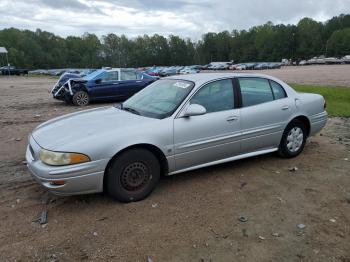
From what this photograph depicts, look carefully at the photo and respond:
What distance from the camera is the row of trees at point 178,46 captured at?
386 feet

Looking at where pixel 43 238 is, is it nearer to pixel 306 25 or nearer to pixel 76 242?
pixel 76 242

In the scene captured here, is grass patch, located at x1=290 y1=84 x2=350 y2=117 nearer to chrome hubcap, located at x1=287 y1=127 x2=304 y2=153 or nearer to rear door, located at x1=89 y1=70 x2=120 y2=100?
chrome hubcap, located at x1=287 y1=127 x2=304 y2=153

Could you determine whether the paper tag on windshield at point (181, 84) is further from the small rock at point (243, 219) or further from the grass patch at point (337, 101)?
the grass patch at point (337, 101)

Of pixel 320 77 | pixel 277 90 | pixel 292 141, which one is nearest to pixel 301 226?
pixel 292 141

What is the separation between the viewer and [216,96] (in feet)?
16.3

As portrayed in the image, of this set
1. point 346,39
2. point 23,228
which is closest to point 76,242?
point 23,228

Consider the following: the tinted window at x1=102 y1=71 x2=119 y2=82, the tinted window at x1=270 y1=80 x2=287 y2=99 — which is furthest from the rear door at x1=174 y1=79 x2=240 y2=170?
the tinted window at x1=102 y1=71 x2=119 y2=82

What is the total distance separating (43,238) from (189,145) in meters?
2.05

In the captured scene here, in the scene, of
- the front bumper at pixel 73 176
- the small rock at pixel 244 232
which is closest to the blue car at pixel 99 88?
the front bumper at pixel 73 176

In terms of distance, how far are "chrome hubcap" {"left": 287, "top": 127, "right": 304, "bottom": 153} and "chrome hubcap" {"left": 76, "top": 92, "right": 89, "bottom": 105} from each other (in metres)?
10.0

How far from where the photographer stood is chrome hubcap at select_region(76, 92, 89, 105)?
545 inches

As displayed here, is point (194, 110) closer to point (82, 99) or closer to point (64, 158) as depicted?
point (64, 158)

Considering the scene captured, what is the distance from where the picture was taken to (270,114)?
17.6 ft

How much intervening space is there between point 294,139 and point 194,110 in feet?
7.32
